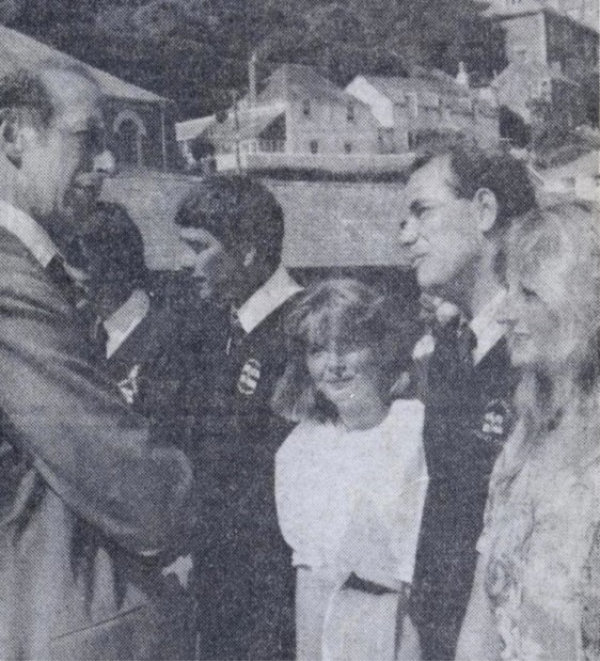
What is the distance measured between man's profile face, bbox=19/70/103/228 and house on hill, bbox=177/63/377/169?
22cm

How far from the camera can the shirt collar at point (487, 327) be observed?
2.39 metres

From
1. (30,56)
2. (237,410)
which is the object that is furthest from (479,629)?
(30,56)

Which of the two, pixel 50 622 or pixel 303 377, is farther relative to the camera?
pixel 303 377

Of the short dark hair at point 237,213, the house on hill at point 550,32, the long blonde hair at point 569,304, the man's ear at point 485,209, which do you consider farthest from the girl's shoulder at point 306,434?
the house on hill at point 550,32

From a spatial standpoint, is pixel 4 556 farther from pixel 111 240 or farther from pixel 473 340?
pixel 473 340

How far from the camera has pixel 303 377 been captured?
7.67ft

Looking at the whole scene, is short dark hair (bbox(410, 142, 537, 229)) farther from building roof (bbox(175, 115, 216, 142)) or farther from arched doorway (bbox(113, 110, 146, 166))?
arched doorway (bbox(113, 110, 146, 166))

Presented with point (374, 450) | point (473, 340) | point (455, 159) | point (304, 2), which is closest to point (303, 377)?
point (374, 450)

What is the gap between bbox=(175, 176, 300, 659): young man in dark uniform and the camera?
2275mm

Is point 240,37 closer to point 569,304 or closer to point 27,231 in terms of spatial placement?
point 27,231

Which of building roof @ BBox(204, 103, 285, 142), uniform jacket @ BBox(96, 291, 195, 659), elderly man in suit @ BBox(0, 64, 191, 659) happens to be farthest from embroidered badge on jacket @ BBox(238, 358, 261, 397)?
building roof @ BBox(204, 103, 285, 142)

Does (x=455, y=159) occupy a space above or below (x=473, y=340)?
above

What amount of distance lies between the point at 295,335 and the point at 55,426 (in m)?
0.52

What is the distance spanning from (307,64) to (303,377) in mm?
658
